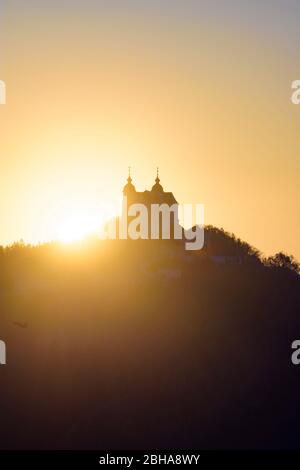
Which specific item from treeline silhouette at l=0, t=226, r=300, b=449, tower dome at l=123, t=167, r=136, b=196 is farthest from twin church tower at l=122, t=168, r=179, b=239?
treeline silhouette at l=0, t=226, r=300, b=449

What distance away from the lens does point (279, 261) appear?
141875 mm

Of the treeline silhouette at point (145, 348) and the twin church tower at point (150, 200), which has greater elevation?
the twin church tower at point (150, 200)

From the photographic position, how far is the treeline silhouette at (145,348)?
327ft

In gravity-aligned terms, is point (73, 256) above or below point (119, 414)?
above

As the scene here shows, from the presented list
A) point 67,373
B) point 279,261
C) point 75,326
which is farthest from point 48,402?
point 279,261

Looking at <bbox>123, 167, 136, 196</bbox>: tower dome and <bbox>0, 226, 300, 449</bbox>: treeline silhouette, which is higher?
<bbox>123, 167, 136, 196</bbox>: tower dome

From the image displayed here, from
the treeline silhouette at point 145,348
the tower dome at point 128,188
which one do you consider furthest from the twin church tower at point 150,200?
the treeline silhouette at point 145,348

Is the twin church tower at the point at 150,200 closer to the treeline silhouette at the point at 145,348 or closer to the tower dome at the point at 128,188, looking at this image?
the tower dome at the point at 128,188

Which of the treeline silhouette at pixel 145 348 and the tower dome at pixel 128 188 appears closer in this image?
the treeline silhouette at pixel 145 348

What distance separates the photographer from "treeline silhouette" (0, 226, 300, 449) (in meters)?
99.6

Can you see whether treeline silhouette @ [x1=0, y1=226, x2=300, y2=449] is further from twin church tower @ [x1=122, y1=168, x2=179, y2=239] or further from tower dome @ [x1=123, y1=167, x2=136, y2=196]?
tower dome @ [x1=123, y1=167, x2=136, y2=196]
